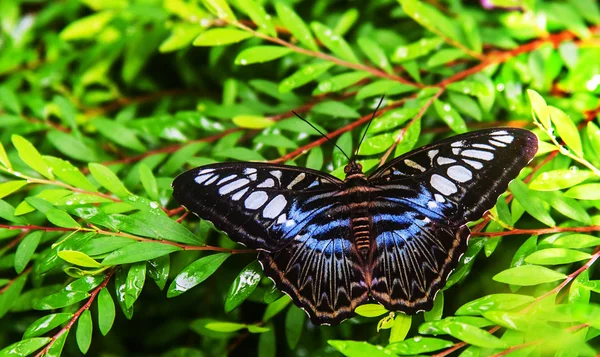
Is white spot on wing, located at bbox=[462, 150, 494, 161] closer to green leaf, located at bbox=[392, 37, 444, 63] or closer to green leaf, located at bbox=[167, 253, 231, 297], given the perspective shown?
green leaf, located at bbox=[392, 37, 444, 63]

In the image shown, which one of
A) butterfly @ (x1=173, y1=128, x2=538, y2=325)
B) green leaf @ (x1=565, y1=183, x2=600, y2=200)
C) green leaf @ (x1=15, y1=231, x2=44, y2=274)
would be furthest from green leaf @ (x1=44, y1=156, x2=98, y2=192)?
green leaf @ (x1=565, y1=183, x2=600, y2=200)

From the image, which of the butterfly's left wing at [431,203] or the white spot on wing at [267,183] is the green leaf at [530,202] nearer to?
the butterfly's left wing at [431,203]

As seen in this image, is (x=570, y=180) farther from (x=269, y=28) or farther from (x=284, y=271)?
(x=269, y=28)

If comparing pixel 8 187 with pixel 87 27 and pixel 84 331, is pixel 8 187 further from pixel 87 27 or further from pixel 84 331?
pixel 87 27

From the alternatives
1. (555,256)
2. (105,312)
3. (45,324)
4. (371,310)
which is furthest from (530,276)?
(45,324)

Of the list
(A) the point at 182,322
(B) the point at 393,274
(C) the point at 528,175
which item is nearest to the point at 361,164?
(B) the point at 393,274

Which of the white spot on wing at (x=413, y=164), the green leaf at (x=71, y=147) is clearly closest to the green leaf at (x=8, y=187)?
the green leaf at (x=71, y=147)
